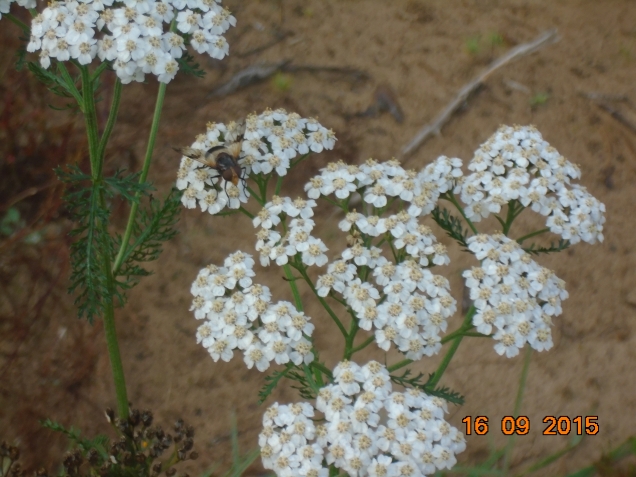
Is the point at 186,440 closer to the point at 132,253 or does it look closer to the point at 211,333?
the point at 211,333

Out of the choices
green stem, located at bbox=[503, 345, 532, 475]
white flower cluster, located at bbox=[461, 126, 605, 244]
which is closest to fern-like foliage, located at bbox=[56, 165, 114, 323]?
white flower cluster, located at bbox=[461, 126, 605, 244]

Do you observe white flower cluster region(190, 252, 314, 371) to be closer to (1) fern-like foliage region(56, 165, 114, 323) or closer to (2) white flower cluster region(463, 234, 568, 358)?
(1) fern-like foliage region(56, 165, 114, 323)

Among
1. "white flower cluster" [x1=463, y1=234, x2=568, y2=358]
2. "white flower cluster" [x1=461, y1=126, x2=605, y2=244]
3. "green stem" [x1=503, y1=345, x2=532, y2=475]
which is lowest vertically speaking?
"green stem" [x1=503, y1=345, x2=532, y2=475]

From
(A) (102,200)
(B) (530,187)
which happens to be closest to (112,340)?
(A) (102,200)
